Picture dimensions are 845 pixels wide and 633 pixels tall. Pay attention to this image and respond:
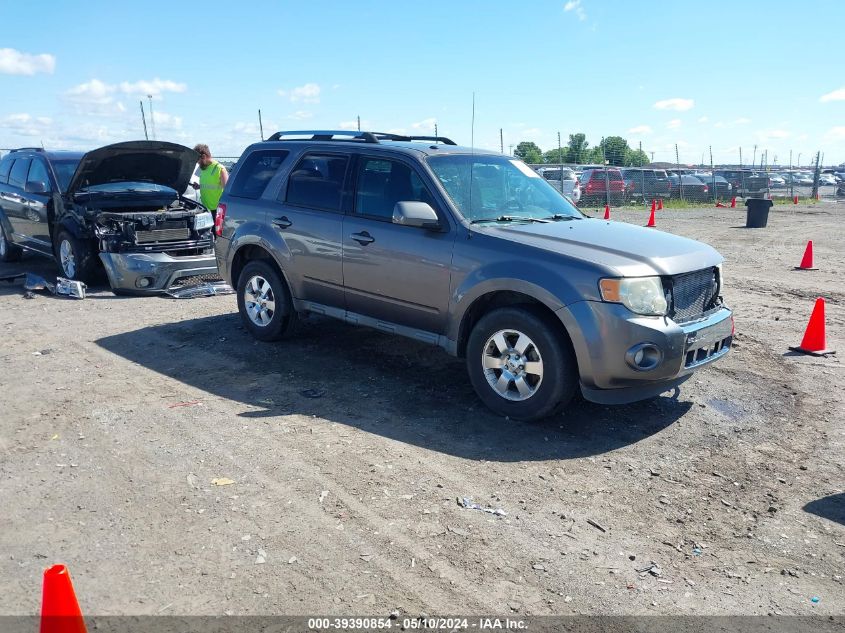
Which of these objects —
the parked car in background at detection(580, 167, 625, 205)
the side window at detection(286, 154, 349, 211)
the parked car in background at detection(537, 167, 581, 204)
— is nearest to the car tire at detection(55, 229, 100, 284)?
the side window at detection(286, 154, 349, 211)

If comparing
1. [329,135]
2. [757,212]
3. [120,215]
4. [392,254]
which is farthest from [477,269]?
[757,212]

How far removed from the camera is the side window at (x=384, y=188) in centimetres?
599

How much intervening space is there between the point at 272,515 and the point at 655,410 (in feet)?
10.3

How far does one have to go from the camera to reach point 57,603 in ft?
7.99

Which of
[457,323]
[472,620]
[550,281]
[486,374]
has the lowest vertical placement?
[472,620]

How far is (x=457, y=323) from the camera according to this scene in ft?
18.4

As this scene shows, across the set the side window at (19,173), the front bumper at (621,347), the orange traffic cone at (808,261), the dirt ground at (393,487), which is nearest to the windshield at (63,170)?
the side window at (19,173)

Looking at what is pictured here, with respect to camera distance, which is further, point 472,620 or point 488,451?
point 488,451

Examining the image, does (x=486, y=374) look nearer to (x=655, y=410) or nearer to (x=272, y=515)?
(x=655, y=410)

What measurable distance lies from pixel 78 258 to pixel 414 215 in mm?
6282

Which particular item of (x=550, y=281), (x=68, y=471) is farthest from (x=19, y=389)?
(x=550, y=281)

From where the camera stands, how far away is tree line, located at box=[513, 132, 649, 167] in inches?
1695

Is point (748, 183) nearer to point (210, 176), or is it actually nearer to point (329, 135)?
point (210, 176)

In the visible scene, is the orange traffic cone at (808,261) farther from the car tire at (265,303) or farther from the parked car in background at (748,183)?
the parked car in background at (748,183)
